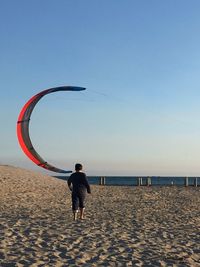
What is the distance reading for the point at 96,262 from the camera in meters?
7.61

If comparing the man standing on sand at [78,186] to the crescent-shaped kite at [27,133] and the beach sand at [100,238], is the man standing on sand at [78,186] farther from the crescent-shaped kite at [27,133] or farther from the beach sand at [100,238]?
the crescent-shaped kite at [27,133]

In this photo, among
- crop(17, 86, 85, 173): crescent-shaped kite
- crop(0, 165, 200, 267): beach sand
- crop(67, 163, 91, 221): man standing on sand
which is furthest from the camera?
crop(17, 86, 85, 173): crescent-shaped kite

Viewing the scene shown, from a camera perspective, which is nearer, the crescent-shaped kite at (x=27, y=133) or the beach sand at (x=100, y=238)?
the beach sand at (x=100, y=238)

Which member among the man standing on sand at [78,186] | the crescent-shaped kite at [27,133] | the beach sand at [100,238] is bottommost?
the beach sand at [100,238]

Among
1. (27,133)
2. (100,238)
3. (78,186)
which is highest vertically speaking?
(27,133)

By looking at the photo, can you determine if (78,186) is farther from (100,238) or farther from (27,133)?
(27,133)

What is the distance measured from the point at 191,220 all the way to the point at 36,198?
1019cm

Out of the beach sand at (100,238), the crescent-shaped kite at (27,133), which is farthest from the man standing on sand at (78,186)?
the crescent-shaped kite at (27,133)

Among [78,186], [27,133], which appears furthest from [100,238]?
[27,133]

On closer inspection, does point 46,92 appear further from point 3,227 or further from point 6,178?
point 6,178

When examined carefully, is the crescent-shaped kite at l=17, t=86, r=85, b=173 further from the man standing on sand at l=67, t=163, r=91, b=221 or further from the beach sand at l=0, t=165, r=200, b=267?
the man standing on sand at l=67, t=163, r=91, b=221

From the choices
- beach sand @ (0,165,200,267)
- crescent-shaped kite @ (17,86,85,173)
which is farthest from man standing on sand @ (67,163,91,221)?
crescent-shaped kite @ (17,86,85,173)

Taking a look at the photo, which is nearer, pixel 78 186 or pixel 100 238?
pixel 100 238

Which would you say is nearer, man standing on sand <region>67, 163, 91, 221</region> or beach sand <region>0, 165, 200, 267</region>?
beach sand <region>0, 165, 200, 267</region>
